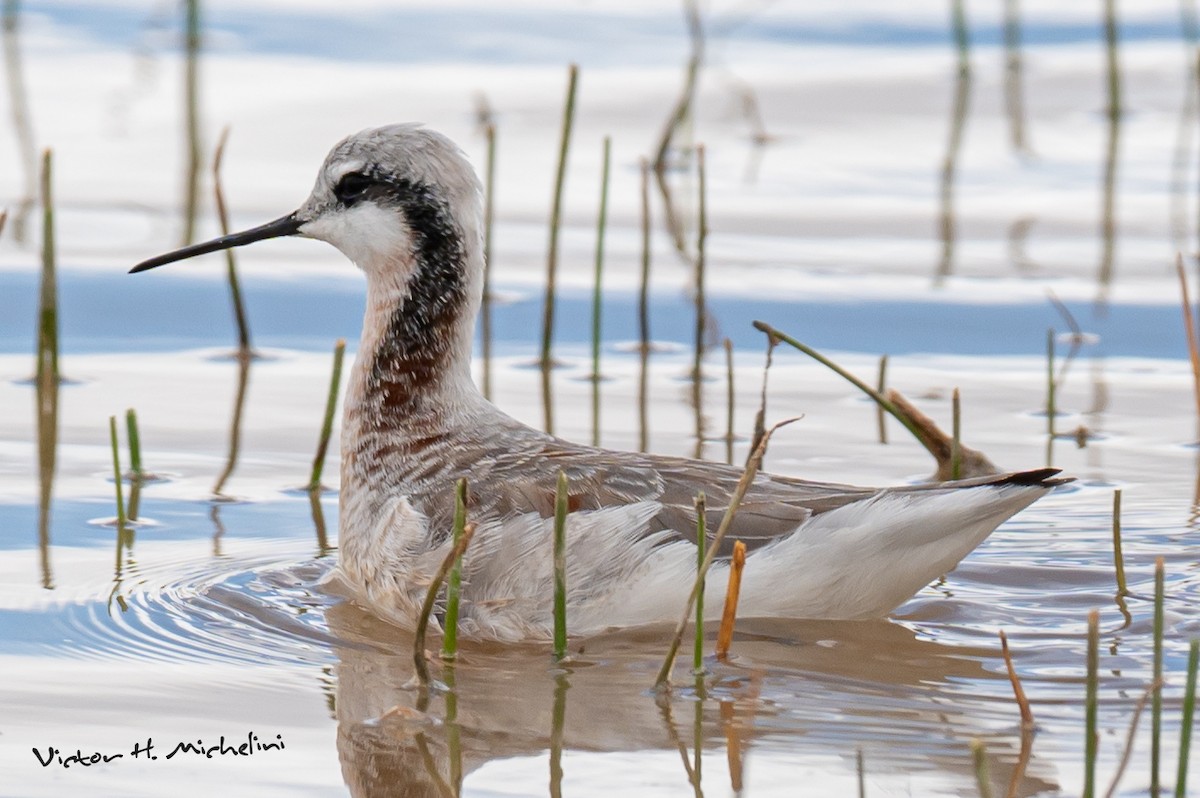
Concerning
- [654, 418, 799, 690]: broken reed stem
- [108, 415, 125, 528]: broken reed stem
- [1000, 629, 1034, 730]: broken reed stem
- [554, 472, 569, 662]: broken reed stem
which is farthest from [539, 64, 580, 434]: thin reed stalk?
[1000, 629, 1034, 730]: broken reed stem

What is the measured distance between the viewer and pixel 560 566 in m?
5.13

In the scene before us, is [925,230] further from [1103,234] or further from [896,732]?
[896,732]

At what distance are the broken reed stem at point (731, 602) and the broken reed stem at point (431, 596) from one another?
654mm

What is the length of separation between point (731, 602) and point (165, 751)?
143 centimetres

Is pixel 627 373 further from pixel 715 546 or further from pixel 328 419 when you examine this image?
pixel 715 546

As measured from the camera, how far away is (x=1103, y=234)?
34.9ft

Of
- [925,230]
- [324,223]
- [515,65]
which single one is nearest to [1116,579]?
[324,223]

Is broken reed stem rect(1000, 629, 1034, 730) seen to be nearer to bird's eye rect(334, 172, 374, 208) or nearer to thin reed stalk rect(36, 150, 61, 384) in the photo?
bird's eye rect(334, 172, 374, 208)

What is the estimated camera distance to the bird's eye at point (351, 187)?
6.79m

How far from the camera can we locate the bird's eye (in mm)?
6793

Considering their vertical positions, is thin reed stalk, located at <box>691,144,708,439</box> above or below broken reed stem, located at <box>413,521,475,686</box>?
above

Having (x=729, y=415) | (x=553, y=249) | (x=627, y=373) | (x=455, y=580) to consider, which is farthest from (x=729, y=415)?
(x=455, y=580)

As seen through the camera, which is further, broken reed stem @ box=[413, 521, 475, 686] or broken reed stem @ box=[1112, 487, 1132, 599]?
broken reed stem @ box=[1112, 487, 1132, 599]

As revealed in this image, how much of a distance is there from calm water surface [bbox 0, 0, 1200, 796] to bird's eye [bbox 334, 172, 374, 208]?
1.06m
